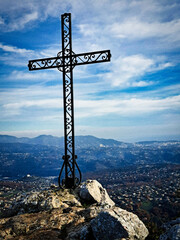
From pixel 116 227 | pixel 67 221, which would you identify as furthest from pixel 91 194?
pixel 116 227

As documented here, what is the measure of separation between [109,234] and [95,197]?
3623 mm

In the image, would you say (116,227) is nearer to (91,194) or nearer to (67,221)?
(67,221)

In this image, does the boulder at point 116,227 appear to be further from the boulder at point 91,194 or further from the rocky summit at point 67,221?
the boulder at point 91,194

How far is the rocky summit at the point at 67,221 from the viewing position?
4.06m

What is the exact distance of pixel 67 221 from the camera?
513 cm

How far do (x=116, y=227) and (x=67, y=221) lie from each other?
5.98 feet

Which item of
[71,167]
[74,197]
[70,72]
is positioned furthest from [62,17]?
[74,197]

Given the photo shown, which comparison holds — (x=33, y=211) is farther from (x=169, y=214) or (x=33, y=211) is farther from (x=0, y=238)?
(x=169, y=214)

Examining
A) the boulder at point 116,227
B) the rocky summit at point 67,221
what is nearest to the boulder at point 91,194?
the rocky summit at point 67,221

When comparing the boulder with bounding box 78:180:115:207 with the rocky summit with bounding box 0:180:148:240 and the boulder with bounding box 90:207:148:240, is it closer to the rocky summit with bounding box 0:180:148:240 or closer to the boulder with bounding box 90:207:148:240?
the rocky summit with bounding box 0:180:148:240

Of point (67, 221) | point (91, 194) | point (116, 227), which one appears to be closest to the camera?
point (116, 227)

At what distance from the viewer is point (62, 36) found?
25.6ft

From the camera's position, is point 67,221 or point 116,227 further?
point 67,221

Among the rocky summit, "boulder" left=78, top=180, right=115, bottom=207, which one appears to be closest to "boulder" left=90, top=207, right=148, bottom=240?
the rocky summit
